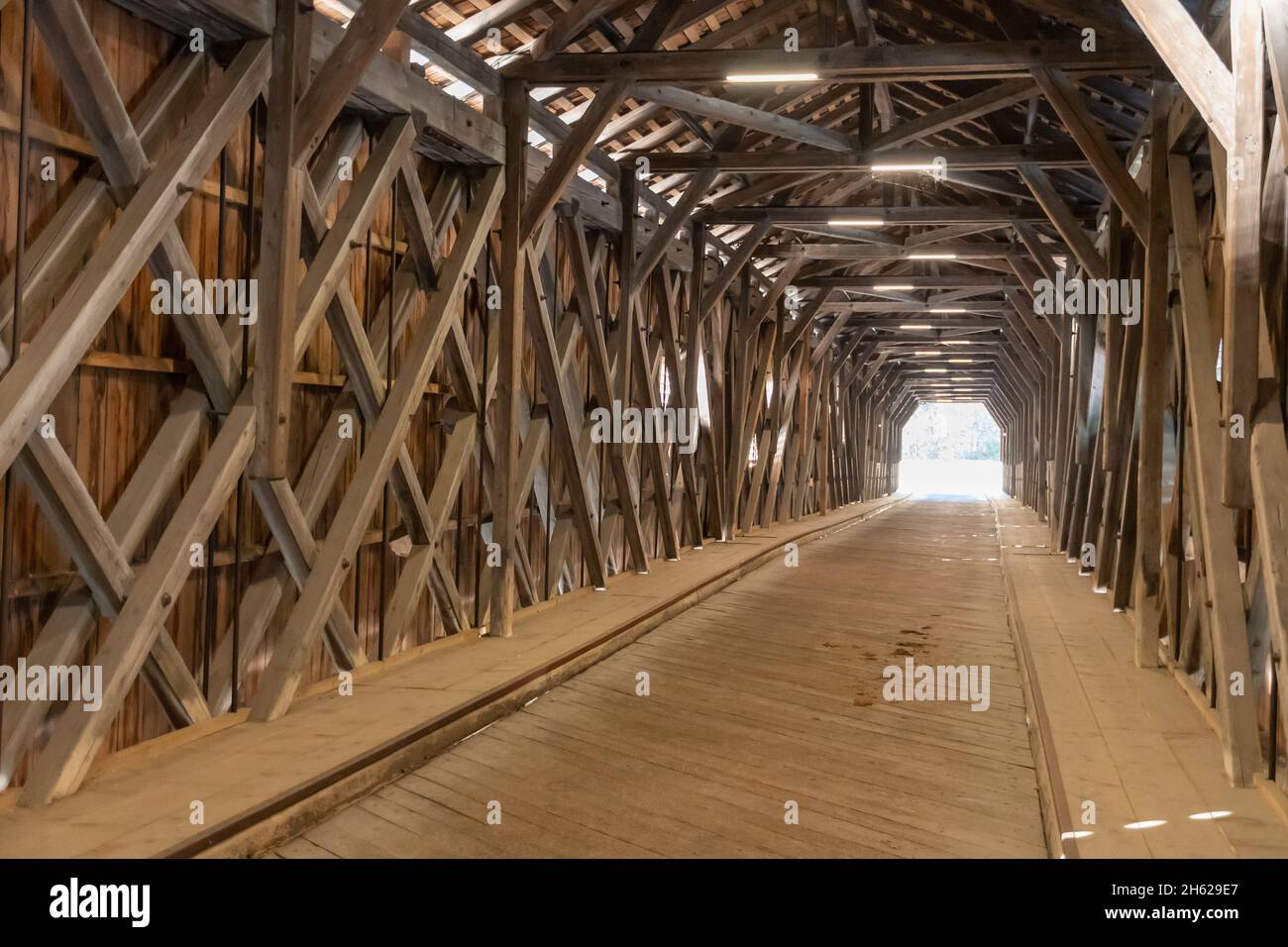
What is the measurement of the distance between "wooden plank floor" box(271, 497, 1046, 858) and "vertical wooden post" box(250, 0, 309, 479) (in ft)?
4.69

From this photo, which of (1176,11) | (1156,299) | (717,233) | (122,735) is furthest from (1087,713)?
(717,233)

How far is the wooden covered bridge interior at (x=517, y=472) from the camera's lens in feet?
11.8

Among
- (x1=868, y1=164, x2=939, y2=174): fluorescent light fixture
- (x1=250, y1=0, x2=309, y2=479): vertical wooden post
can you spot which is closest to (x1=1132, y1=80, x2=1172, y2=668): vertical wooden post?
(x1=868, y1=164, x2=939, y2=174): fluorescent light fixture

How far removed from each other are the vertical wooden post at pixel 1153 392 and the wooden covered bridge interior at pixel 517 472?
0.08ft

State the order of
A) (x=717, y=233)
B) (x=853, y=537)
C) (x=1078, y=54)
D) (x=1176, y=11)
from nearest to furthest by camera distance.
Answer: (x=1176, y=11), (x=1078, y=54), (x=717, y=233), (x=853, y=537)

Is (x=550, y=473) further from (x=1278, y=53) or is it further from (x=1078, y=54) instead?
(x=1278, y=53)

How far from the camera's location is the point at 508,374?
21.2 feet

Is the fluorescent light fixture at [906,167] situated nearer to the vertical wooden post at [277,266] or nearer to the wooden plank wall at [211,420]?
the wooden plank wall at [211,420]

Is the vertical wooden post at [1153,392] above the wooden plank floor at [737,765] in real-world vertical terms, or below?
above

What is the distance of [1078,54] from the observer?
6.25m

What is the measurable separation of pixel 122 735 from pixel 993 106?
23.0 ft

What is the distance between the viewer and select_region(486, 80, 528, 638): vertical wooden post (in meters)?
6.43

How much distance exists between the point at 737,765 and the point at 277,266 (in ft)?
8.83

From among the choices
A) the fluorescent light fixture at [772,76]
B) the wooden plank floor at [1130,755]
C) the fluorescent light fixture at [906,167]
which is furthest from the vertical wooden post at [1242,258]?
the fluorescent light fixture at [906,167]
